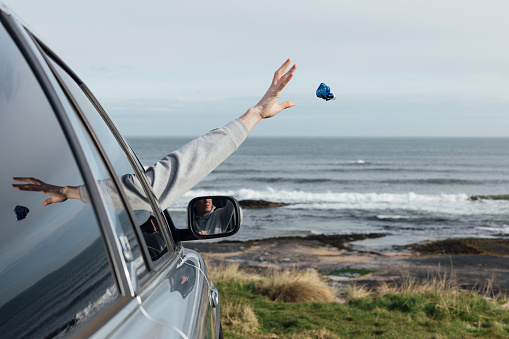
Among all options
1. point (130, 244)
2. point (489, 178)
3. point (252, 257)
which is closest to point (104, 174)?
point (130, 244)

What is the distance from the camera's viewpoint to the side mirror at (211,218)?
2.19m

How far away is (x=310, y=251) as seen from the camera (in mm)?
16844

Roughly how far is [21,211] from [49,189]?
8 centimetres

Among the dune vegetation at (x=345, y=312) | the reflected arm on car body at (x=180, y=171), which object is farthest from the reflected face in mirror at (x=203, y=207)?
the dune vegetation at (x=345, y=312)

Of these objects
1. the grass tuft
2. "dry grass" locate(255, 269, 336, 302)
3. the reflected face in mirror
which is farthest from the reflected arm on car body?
"dry grass" locate(255, 269, 336, 302)

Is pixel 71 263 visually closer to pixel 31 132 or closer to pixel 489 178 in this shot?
pixel 31 132

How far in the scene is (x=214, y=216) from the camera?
89.7 inches

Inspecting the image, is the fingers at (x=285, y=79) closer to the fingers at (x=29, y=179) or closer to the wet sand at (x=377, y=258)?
the fingers at (x=29, y=179)

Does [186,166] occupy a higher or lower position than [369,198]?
higher

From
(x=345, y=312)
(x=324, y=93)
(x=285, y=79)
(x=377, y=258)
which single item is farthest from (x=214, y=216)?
(x=377, y=258)

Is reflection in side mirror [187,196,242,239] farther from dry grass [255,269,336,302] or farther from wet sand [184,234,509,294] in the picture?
wet sand [184,234,509,294]

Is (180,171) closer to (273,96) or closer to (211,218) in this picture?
(211,218)

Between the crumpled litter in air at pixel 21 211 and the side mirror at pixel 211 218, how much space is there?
Answer: 1203 mm

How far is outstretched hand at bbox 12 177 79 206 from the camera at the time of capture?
0.98 m
